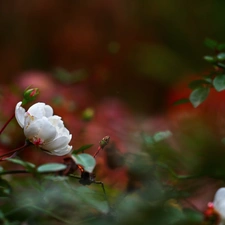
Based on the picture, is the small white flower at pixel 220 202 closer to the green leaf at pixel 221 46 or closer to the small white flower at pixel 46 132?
the small white flower at pixel 46 132

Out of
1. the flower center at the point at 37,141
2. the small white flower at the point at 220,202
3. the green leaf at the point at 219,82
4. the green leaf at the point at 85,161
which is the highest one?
the green leaf at the point at 85,161

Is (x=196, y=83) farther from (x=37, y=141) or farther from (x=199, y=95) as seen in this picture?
(x=37, y=141)

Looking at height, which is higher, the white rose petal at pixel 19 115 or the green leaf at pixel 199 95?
the white rose petal at pixel 19 115

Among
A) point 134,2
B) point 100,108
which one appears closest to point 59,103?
point 100,108

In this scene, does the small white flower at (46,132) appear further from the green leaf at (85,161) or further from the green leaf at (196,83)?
the green leaf at (196,83)

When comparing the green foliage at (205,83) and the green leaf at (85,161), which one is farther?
the green foliage at (205,83)

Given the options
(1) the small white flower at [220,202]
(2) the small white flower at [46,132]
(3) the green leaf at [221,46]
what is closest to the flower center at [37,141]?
(2) the small white flower at [46,132]

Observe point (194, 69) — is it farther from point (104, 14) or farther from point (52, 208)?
point (104, 14)
